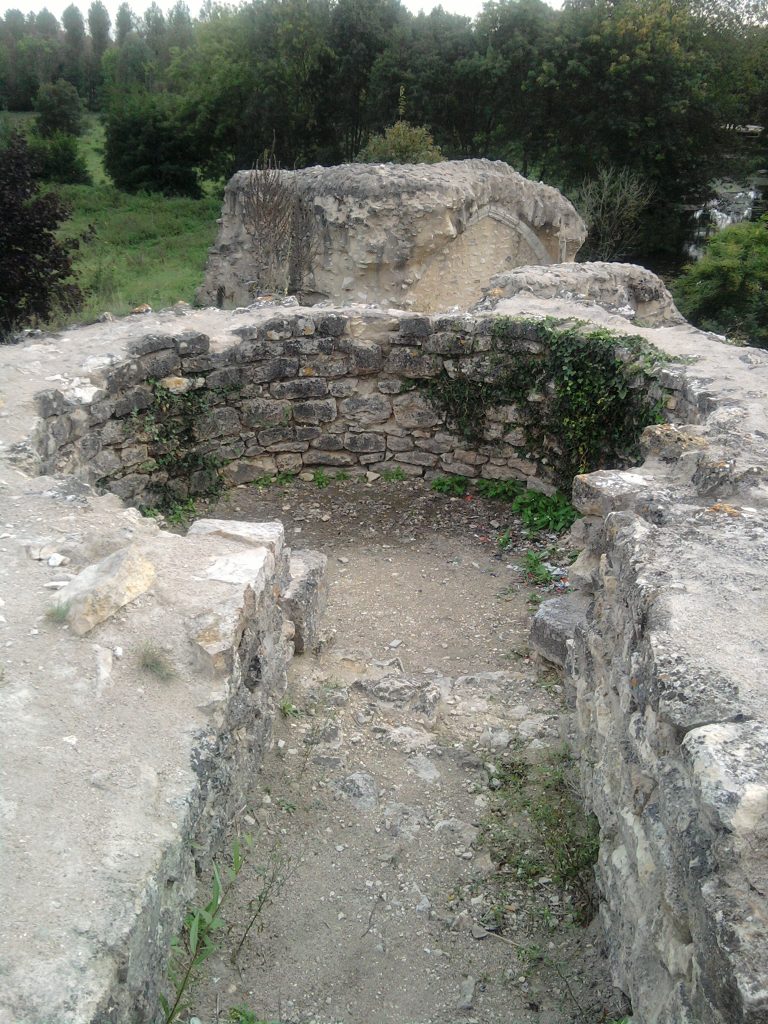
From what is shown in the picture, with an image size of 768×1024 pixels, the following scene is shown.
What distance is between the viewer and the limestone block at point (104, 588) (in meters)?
3.08

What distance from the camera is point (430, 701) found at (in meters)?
4.26

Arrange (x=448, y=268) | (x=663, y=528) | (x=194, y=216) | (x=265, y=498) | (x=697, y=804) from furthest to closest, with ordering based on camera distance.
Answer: (x=194, y=216)
(x=448, y=268)
(x=265, y=498)
(x=663, y=528)
(x=697, y=804)

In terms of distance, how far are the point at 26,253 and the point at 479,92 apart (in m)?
15.5

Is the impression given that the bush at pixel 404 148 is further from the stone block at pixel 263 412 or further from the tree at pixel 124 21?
the tree at pixel 124 21

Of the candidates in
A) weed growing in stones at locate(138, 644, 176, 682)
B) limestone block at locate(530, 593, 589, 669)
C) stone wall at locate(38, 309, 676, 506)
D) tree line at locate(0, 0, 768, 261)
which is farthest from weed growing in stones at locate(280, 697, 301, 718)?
tree line at locate(0, 0, 768, 261)

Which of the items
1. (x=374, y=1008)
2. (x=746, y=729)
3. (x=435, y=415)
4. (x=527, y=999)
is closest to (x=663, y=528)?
(x=746, y=729)

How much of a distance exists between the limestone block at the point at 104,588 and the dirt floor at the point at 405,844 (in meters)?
1.02

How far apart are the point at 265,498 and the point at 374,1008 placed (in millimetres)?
4855

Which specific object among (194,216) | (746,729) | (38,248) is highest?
(746,729)

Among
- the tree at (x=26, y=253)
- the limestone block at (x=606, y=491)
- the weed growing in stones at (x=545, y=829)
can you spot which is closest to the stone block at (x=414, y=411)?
the limestone block at (x=606, y=491)

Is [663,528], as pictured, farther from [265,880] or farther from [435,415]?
[435,415]

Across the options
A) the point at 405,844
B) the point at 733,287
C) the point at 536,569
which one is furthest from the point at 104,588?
the point at 733,287

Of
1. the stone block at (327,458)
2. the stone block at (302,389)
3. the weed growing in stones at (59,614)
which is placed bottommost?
the stone block at (327,458)

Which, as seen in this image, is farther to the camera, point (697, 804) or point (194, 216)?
point (194, 216)
